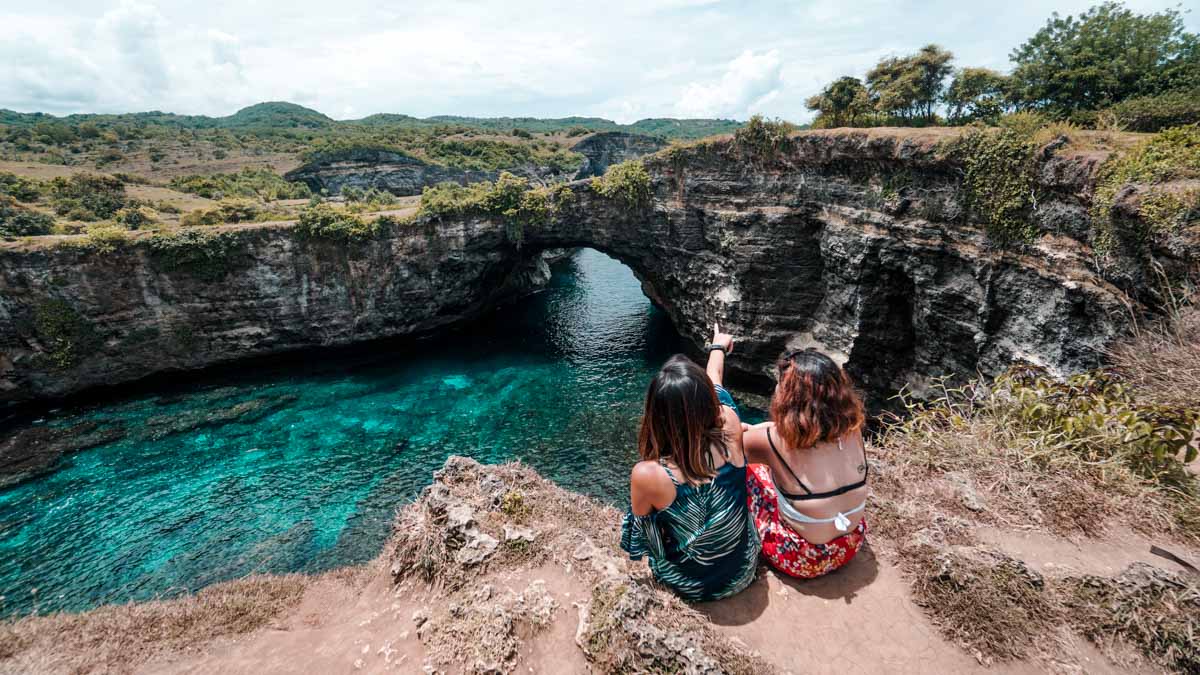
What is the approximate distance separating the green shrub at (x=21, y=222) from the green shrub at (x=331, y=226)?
11883mm

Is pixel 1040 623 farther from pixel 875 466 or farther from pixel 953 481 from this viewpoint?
pixel 875 466

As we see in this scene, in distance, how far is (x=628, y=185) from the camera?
24.2 m

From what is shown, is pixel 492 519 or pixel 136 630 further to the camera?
pixel 136 630

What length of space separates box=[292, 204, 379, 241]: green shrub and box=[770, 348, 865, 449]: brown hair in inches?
1001

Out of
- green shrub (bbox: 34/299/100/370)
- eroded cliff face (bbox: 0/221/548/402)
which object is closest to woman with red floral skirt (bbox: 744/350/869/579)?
eroded cliff face (bbox: 0/221/548/402)

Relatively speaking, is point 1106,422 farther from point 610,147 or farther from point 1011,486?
point 610,147

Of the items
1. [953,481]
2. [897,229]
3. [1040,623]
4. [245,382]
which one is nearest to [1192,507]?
[953,481]

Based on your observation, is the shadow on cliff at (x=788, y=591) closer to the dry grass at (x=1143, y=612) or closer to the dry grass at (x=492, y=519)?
the dry grass at (x=1143, y=612)

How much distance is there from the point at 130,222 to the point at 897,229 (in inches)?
1461

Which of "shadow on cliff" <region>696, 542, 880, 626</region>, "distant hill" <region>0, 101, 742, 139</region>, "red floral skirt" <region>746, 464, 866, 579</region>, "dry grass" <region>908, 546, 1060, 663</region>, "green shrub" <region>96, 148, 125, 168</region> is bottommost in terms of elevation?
"shadow on cliff" <region>696, 542, 880, 626</region>

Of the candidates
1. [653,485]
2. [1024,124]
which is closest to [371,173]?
[1024,124]

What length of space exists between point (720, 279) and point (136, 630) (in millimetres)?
21278

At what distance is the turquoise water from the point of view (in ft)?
43.9

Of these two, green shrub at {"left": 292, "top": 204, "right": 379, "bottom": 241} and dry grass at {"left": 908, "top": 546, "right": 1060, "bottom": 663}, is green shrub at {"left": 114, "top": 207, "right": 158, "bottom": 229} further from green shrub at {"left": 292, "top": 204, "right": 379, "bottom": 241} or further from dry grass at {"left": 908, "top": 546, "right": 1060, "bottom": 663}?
dry grass at {"left": 908, "top": 546, "right": 1060, "bottom": 663}
